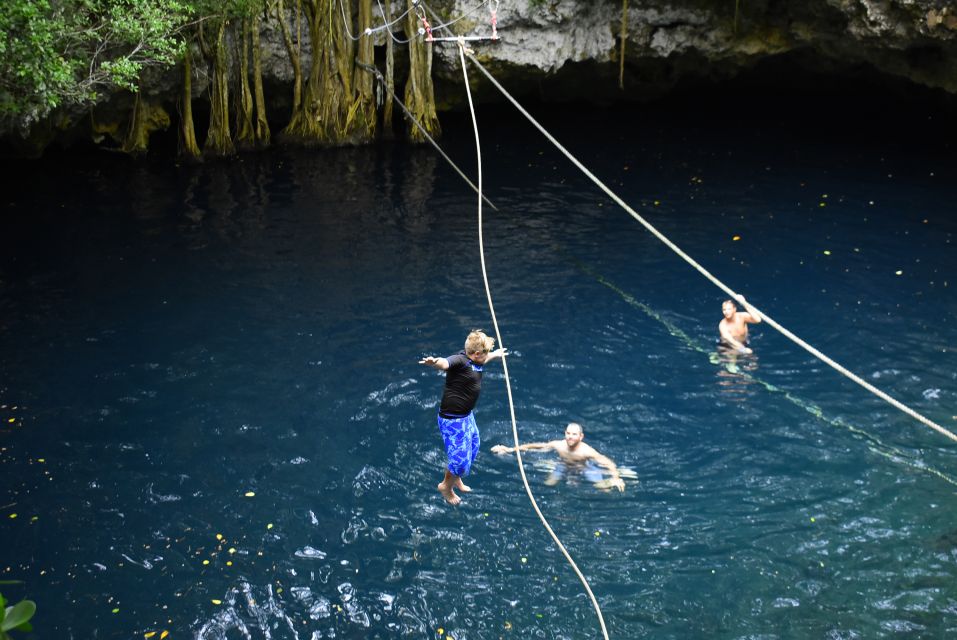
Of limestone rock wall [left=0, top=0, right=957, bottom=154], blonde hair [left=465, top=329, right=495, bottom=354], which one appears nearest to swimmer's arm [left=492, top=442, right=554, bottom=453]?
blonde hair [left=465, top=329, right=495, bottom=354]

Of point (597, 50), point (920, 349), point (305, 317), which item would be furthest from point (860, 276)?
point (597, 50)

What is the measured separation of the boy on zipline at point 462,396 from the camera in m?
7.02

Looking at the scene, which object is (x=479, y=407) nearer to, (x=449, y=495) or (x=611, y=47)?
(x=449, y=495)

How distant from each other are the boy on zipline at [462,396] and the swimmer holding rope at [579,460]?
1.13m

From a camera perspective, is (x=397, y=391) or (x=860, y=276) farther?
(x=860, y=276)

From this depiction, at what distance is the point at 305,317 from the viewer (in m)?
11.2

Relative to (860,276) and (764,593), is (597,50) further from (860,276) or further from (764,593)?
(764,593)

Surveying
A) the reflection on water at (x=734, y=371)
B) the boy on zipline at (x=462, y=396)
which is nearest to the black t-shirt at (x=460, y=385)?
the boy on zipline at (x=462, y=396)

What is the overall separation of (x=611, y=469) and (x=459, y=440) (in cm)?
172

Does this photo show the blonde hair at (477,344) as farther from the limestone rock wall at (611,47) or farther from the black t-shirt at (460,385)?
the limestone rock wall at (611,47)

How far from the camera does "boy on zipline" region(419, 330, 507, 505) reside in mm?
7020

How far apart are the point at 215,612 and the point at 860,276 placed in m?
9.37

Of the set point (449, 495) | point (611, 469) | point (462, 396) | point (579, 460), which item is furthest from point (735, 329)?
point (462, 396)

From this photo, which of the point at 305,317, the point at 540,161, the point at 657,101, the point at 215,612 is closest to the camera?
the point at 215,612
